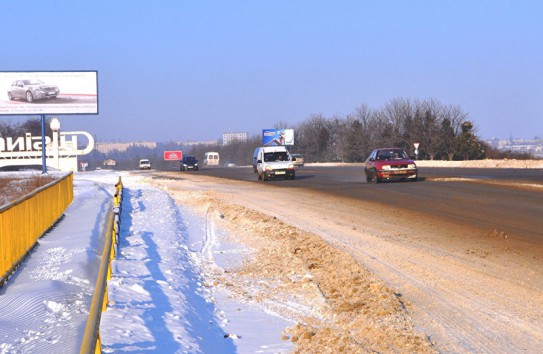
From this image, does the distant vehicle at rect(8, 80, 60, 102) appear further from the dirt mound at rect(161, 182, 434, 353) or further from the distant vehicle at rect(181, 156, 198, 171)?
the dirt mound at rect(161, 182, 434, 353)

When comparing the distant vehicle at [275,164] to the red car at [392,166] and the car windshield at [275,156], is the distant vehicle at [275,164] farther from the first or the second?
the red car at [392,166]

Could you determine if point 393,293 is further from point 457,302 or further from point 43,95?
point 43,95

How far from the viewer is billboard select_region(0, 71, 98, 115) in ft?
160

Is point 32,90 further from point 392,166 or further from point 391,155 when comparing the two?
point 392,166

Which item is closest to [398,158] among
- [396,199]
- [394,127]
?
[396,199]

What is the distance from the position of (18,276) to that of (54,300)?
104 inches

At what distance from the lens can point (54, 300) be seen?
8.77m

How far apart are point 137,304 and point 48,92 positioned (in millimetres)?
43715

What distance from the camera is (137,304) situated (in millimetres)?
8633

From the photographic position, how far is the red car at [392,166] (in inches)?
1249

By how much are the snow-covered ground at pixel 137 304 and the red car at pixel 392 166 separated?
17646mm

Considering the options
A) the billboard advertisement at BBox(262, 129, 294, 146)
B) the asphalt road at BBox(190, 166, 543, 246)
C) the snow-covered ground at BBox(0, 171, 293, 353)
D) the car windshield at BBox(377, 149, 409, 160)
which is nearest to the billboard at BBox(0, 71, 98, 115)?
the asphalt road at BBox(190, 166, 543, 246)

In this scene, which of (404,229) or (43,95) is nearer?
(404,229)

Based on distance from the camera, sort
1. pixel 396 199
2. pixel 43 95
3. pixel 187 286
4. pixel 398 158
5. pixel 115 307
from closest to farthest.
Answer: pixel 115 307 → pixel 187 286 → pixel 396 199 → pixel 398 158 → pixel 43 95
